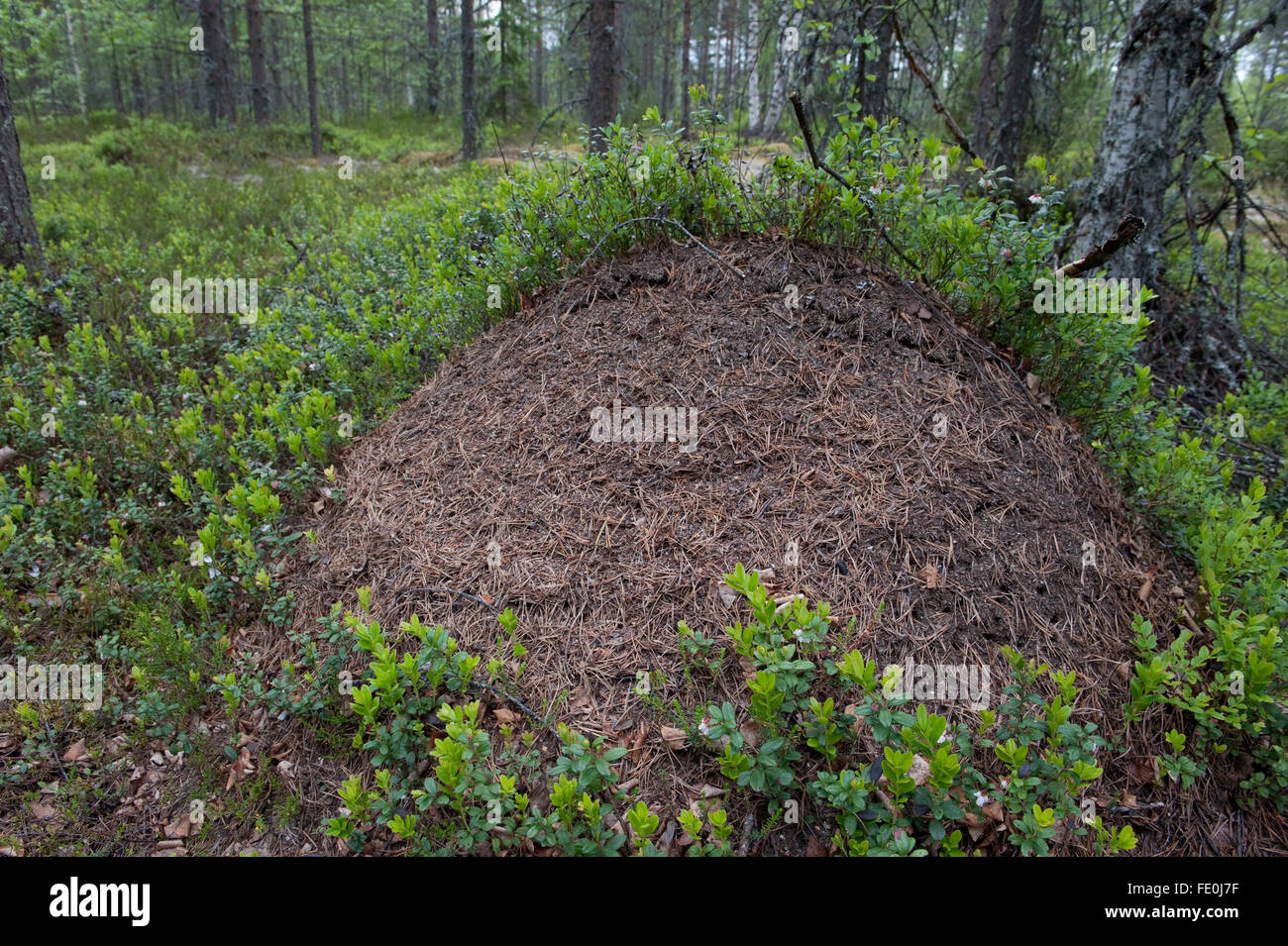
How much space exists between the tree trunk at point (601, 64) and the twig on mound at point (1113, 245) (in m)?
5.92

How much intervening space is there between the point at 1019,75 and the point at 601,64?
5.22 meters

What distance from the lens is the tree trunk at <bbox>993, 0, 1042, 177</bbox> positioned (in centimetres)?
802

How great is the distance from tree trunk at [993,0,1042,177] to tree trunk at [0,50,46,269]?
1039cm

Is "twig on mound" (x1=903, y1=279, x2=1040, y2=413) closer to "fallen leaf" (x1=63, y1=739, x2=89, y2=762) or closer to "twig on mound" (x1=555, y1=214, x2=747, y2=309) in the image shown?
"twig on mound" (x1=555, y1=214, x2=747, y2=309)

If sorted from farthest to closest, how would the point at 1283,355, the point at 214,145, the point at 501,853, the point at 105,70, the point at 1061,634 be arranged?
the point at 105,70 < the point at 214,145 < the point at 1283,355 < the point at 1061,634 < the point at 501,853

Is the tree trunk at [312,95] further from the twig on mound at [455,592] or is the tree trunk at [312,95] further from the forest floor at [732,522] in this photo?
the twig on mound at [455,592]

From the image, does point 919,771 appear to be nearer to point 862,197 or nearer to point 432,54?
point 862,197

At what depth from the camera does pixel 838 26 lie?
249 inches

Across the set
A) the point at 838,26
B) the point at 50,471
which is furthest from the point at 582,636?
the point at 838,26

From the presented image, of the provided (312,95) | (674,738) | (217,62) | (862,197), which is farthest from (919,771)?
(217,62)

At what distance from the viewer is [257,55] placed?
1786 centimetres

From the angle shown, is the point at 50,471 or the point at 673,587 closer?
the point at 673,587

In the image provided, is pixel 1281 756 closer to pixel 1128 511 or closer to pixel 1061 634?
pixel 1061 634

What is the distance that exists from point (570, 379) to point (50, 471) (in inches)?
136
